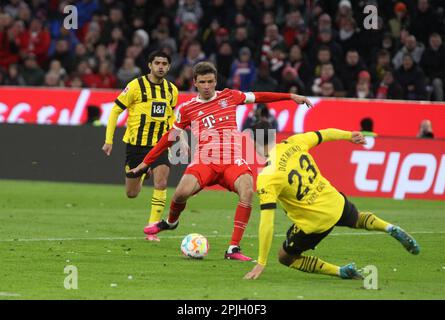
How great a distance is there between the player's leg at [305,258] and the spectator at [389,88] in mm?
12879

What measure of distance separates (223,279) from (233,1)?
52.0 feet

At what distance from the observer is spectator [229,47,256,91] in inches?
986

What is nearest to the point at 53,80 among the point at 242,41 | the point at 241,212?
the point at 242,41

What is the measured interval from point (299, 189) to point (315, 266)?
80 cm

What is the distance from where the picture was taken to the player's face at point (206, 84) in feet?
42.3

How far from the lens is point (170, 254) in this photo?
13.4 metres

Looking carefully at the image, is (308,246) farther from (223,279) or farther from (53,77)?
(53,77)

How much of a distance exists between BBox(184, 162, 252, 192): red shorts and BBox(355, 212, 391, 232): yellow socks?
2186 mm

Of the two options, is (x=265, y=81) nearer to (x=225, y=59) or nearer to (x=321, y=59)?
(x=321, y=59)

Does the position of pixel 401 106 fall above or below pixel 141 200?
above

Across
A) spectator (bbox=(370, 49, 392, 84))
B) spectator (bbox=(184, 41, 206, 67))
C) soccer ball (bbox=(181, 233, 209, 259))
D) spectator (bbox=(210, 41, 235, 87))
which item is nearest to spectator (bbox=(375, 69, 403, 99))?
spectator (bbox=(370, 49, 392, 84))

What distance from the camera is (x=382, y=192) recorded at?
68.1 ft
